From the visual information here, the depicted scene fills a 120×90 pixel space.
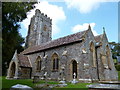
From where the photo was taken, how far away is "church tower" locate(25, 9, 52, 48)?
40.0 metres

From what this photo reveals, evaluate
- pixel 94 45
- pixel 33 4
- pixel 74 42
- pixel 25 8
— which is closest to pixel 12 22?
pixel 25 8

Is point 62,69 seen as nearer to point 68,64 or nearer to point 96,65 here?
point 68,64

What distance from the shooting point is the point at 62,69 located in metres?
18.9

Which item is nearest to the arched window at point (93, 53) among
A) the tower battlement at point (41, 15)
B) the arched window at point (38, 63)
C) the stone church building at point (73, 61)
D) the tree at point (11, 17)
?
the stone church building at point (73, 61)

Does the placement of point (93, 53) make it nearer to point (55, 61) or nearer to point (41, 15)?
point (55, 61)

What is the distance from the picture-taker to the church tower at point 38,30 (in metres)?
40.0

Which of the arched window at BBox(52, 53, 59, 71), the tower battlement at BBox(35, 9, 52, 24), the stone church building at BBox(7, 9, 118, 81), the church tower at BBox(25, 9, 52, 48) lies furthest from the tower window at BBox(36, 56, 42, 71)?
the tower battlement at BBox(35, 9, 52, 24)

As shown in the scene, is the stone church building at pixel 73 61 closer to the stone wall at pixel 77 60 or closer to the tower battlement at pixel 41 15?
the stone wall at pixel 77 60

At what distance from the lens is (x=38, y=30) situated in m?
40.4

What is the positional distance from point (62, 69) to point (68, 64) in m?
1.32

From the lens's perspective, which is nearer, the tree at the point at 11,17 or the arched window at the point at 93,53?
the tree at the point at 11,17

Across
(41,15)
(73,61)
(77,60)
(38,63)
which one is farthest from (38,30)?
(77,60)

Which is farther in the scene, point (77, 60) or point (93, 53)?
point (93, 53)

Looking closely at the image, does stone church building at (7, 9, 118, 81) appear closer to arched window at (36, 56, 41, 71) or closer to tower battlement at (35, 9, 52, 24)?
arched window at (36, 56, 41, 71)
